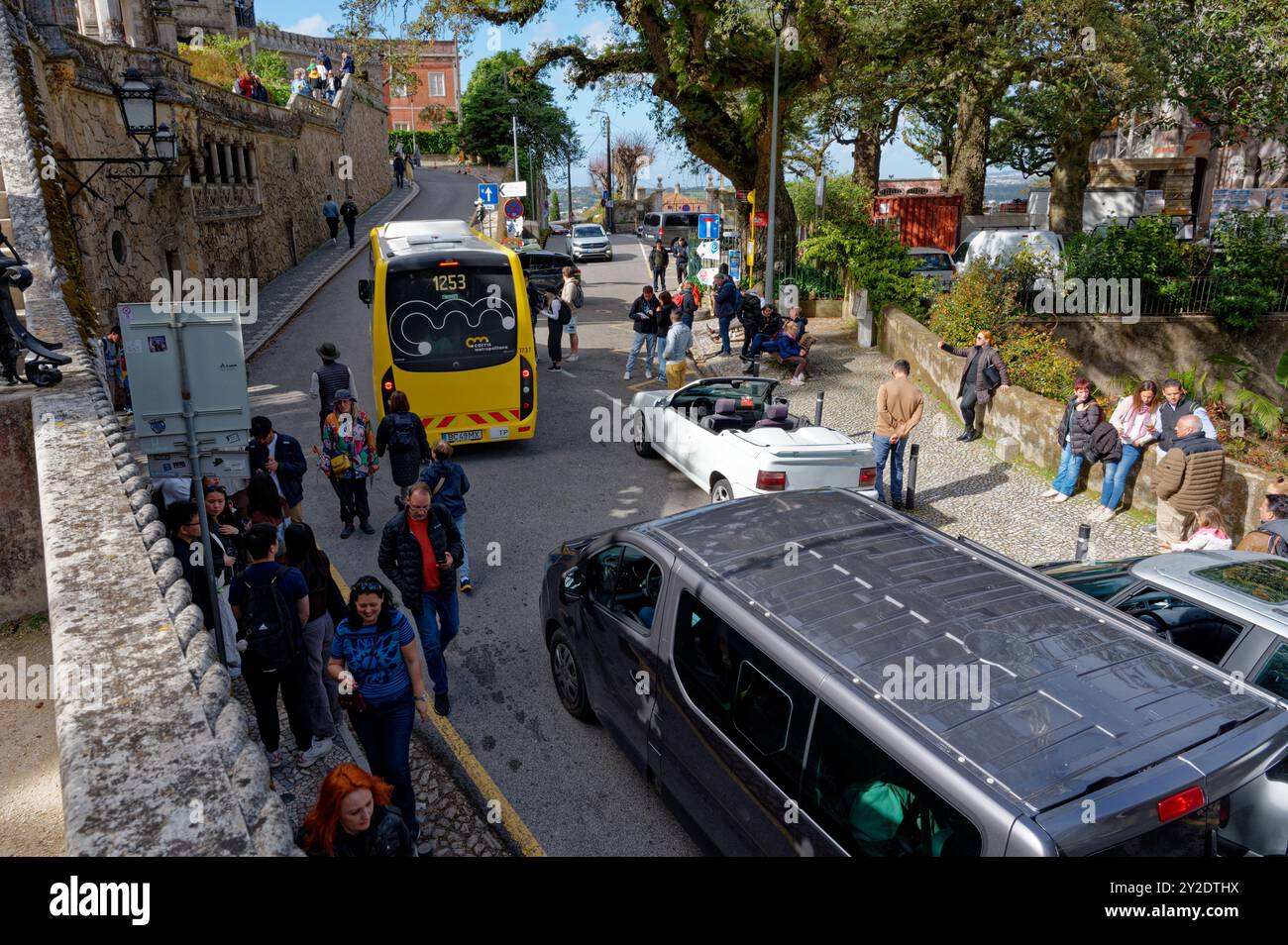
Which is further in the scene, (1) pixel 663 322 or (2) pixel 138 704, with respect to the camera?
(1) pixel 663 322

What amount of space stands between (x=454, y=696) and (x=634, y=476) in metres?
5.73

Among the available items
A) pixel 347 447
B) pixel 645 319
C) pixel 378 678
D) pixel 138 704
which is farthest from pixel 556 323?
pixel 138 704

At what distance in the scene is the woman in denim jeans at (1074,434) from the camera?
11109mm

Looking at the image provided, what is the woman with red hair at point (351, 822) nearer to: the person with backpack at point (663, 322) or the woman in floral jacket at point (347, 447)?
the woman in floral jacket at point (347, 447)

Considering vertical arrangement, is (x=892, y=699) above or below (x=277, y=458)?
below

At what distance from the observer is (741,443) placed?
10484 millimetres

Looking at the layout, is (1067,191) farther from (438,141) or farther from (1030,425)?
(438,141)

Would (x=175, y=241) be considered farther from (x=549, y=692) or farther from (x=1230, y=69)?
(x=1230, y=69)

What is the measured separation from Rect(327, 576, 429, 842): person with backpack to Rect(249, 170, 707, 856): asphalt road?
0.95 meters

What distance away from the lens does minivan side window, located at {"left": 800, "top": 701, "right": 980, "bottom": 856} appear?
364 cm

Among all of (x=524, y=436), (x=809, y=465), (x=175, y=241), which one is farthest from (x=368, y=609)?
(x=175, y=241)

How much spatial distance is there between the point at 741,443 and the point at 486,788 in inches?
212

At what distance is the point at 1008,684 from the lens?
13.3 ft

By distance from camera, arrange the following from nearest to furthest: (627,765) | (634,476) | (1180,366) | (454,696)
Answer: (627,765), (454,696), (634,476), (1180,366)
